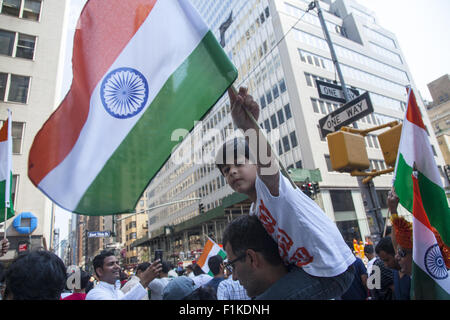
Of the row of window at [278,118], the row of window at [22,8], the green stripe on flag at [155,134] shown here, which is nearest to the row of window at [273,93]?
the row of window at [278,118]

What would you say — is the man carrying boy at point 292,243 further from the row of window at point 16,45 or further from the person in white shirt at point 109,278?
the row of window at point 16,45

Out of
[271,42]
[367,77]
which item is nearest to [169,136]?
[271,42]

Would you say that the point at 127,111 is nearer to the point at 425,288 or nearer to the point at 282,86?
the point at 425,288

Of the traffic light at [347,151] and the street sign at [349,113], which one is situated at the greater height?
the street sign at [349,113]

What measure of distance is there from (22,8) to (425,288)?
2634 cm

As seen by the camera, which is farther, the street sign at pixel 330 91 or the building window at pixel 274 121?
the building window at pixel 274 121

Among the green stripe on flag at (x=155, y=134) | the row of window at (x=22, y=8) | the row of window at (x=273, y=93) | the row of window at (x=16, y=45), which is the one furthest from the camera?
the row of window at (x=273, y=93)

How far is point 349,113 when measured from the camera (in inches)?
268

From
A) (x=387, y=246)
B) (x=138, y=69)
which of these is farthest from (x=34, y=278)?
(x=387, y=246)

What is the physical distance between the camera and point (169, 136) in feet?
8.66

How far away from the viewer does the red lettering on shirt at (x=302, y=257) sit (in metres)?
1.65

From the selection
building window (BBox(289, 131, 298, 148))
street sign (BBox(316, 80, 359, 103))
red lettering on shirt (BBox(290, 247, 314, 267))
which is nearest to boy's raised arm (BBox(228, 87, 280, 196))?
red lettering on shirt (BBox(290, 247, 314, 267))

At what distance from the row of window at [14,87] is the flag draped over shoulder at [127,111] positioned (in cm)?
1962

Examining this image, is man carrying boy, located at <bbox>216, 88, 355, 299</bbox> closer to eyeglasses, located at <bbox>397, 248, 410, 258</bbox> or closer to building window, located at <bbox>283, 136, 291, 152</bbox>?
eyeglasses, located at <bbox>397, 248, 410, 258</bbox>
